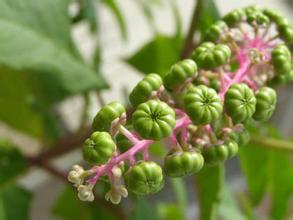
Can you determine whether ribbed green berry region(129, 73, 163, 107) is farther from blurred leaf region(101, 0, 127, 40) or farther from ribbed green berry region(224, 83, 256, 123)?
blurred leaf region(101, 0, 127, 40)


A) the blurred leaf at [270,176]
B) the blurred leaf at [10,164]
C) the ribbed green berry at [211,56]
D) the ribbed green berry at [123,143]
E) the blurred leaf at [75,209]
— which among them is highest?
the ribbed green berry at [211,56]

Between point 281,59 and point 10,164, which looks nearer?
point 281,59

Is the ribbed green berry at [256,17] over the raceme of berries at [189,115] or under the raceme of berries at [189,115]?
over

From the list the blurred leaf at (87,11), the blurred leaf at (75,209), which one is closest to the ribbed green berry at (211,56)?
the blurred leaf at (87,11)

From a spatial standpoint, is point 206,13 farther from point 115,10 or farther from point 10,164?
point 10,164

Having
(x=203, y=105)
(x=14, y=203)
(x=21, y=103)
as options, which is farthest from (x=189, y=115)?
(x=21, y=103)

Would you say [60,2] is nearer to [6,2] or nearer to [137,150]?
[6,2]

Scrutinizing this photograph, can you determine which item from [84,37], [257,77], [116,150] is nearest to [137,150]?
[116,150]

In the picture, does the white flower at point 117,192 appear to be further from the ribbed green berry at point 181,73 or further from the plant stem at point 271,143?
the plant stem at point 271,143
